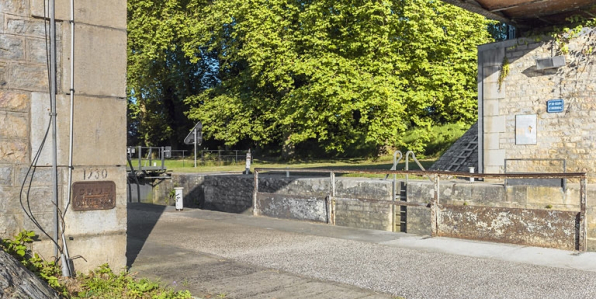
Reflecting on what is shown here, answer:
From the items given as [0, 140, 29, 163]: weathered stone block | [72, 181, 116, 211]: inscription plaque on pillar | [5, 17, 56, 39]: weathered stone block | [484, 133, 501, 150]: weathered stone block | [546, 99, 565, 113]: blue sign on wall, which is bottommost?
[72, 181, 116, 211]: inscription plaque on pillar

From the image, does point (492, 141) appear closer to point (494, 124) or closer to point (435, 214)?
point (494, 124)

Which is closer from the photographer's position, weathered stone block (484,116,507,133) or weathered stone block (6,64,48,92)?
weathered stone block (6,64,48,92)

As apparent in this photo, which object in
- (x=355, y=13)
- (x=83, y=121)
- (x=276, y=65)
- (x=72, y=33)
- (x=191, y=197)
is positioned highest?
(x=355, y=13)

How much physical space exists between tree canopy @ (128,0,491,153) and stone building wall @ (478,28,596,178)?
437 inches

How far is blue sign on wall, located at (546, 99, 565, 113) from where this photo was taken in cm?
1372

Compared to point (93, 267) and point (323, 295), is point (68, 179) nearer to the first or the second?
point (93, 267)

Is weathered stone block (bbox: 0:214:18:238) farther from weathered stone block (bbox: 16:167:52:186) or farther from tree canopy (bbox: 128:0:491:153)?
tree canopy (bbox: 128:0:491:153)

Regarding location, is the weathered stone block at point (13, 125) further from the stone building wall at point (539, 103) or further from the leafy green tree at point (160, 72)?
the leafy green tree at point (160, 72)

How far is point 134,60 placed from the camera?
134 ft

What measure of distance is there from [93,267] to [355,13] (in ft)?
74.4

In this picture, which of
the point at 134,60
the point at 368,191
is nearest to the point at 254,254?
the point at 368,191

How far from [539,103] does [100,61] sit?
1086 centimetres

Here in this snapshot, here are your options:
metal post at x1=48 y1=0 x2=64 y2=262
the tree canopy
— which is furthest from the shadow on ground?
the tree canopy

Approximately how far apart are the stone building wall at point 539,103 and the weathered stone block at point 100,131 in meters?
10.5
